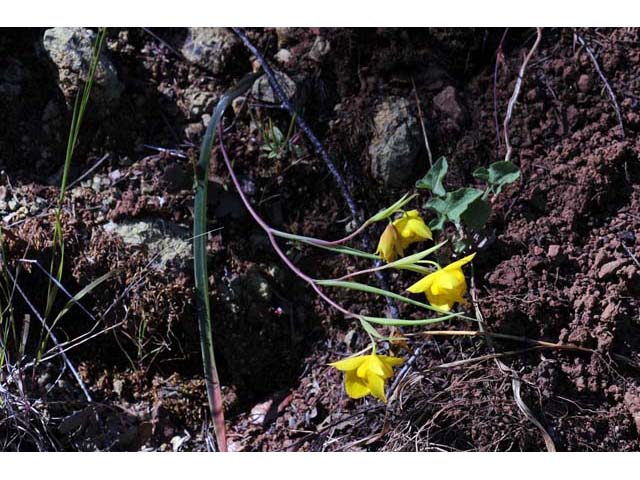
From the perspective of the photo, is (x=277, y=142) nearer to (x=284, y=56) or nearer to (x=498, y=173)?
(x=284, y=56)

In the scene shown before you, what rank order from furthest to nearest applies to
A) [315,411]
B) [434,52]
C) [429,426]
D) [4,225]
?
[434,52]
[4,225]
[315,411]
[429,426]

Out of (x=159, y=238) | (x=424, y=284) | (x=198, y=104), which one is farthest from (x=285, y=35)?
(x=424, y=284)

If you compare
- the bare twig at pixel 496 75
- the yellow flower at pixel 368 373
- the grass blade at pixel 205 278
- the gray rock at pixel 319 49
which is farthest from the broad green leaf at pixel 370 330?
the gray rock at pixel 319 49

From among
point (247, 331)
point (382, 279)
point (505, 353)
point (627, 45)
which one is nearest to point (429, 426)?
point (505, 353)

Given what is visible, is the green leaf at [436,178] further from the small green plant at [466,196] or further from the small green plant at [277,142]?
the small green plant at [277,142]

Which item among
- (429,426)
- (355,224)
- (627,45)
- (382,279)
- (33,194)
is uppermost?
(627,45)

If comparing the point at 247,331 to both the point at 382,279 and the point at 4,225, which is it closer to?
the point at 382,279
